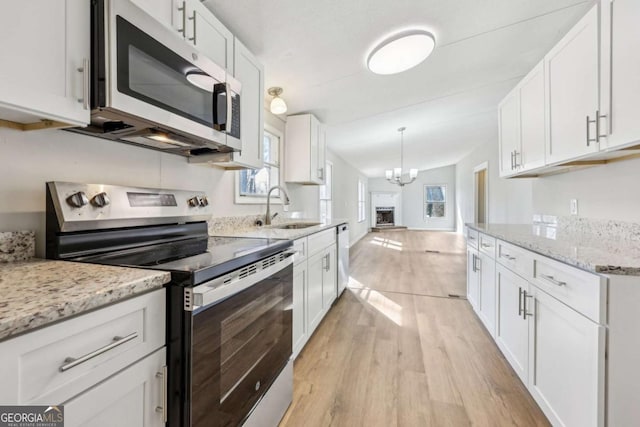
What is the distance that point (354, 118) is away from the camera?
11.7 ft

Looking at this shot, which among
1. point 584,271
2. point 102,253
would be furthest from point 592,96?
point 102,253

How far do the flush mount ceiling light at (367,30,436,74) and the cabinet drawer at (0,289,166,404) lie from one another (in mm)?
2189

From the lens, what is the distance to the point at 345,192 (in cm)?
696

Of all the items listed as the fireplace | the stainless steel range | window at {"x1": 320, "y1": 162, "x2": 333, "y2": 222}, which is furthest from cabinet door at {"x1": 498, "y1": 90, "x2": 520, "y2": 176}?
the fireplace

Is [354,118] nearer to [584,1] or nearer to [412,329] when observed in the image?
[584,1]

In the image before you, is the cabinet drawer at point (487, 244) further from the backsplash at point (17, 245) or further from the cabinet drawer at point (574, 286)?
the backsplash at point (17, 245)

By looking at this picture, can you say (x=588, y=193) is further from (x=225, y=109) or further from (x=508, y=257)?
(x=225, y=109)

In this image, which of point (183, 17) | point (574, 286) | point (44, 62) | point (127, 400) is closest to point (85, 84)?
point (44, 62)

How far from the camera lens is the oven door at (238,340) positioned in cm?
82

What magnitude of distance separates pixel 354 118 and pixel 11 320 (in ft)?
11.7

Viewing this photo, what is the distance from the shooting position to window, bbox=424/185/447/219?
10.5 metres

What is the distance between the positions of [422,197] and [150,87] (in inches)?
432

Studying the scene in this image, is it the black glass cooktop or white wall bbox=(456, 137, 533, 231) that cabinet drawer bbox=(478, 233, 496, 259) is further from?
white wall bbox=(456, 137, 533, 231)

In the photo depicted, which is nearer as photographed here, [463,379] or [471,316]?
[463,379]
